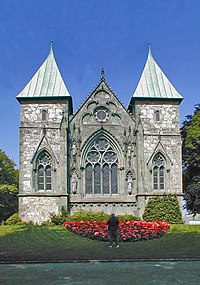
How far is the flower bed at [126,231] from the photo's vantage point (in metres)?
25.2

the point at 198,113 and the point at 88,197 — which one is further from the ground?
the point at 198,113

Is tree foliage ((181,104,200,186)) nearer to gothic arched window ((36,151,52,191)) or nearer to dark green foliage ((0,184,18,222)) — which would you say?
gothic arched window ((36,151,52,191))

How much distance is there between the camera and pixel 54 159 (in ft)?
128

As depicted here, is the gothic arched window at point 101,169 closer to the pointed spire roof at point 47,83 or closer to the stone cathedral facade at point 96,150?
the stone cathedral facade at point 96,150

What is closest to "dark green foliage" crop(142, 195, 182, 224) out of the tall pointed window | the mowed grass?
the mowed grass

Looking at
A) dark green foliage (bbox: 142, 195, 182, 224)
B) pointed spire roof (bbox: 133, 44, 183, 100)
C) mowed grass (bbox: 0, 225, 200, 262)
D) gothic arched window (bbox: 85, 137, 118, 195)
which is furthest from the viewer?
pointed spire roof (bbox: 133, 44, 183, 100)

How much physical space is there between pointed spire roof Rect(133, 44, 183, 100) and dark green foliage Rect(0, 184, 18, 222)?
20510 mm

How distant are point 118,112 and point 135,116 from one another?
158cm

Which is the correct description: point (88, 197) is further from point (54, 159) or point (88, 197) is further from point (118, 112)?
point (118, 112)

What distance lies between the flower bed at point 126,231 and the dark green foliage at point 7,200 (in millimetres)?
25628

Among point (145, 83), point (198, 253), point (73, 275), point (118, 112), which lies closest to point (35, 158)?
point (118, 112)

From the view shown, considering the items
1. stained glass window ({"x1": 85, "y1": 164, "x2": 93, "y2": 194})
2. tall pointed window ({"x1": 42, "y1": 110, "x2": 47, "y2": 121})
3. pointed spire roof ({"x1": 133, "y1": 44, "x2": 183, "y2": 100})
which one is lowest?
stained glass window ({"x1": 85, "y1": 164, "x2": 93, "y2": 194})

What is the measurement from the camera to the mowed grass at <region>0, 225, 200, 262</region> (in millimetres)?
18094

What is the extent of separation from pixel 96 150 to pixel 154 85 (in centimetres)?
839
